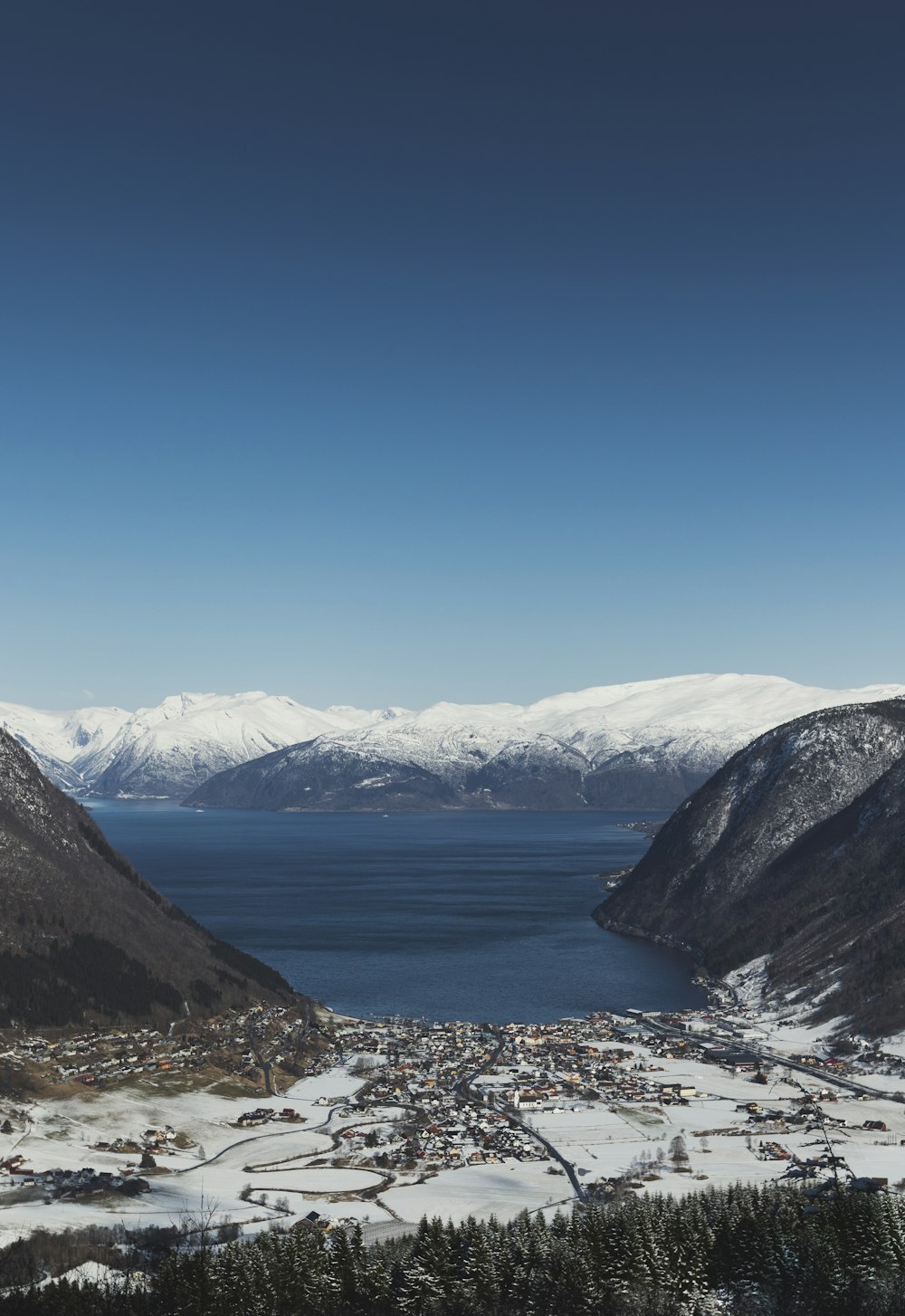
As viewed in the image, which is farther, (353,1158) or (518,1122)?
(518,1122)

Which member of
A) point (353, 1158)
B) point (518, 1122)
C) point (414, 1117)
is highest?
point (353, 1158)

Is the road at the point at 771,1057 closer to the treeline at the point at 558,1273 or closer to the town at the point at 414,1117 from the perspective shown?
the town at the point at 414,1117

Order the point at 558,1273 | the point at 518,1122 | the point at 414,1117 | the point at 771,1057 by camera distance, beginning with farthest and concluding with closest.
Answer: the point at 771,1057 → the point at 414,1117 → the point at 518,1122 → the point at 558,1273

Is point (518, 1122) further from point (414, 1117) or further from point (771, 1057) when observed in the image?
point (771, 1057)

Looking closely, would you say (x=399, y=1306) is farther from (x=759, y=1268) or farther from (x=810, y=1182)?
(x=810, y=1182)

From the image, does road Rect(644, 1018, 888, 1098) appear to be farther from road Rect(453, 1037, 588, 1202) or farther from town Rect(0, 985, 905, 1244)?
road Rect(453, 1037, 588, 1202)

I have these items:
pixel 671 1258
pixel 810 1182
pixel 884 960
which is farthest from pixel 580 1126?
pixel 884 960

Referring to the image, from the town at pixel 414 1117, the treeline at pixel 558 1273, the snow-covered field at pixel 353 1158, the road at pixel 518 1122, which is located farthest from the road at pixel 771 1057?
the treeline at pixel 558 1273

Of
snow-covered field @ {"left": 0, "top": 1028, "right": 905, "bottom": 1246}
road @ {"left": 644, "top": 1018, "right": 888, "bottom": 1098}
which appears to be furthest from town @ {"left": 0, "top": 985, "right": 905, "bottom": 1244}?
road @ {"left": 644, "top": 1018, "right": 888, "bottom": 1098}

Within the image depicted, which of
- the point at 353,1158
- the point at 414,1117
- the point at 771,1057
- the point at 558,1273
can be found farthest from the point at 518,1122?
the point at 771,1057
